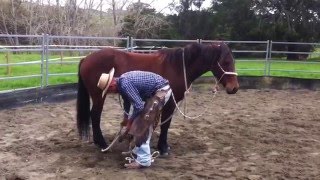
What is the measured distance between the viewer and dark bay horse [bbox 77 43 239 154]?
449cm

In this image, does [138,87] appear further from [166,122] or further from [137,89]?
[166,122]

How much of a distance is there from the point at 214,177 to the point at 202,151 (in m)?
0.96

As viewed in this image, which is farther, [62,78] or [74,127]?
[62,78]

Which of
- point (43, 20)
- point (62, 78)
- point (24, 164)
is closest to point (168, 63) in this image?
point (24, 164)

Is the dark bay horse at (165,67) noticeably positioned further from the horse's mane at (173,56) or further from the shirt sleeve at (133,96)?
the shirt sleeve at (133,96)

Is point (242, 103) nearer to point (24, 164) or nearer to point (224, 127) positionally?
point (224, 127)

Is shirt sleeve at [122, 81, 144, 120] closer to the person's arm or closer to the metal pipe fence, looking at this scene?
the person's arm

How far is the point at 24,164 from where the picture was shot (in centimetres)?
396

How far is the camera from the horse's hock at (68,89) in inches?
270

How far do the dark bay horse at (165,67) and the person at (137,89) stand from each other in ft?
1.97

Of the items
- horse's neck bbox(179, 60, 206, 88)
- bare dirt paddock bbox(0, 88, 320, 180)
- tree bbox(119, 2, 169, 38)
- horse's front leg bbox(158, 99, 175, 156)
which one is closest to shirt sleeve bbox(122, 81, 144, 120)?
bare dirt paddock bbox(0, 88, 320, 180)

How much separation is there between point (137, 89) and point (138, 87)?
0.07 feet

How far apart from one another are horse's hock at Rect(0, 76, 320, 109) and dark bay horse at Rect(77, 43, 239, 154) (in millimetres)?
2712

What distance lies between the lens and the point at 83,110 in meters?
4.60
